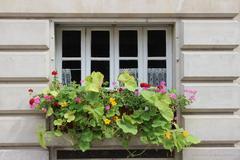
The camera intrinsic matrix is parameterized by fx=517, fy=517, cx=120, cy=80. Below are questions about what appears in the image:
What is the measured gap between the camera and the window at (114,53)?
27.5 ft

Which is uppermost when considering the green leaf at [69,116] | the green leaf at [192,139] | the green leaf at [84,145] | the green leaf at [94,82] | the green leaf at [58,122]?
the green leaf at [94,82]

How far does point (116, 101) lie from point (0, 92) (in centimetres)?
180

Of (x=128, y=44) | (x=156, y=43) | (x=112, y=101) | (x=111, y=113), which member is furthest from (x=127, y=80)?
(x=156, y=43)

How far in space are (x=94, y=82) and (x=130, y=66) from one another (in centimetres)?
103

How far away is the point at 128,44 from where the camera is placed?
8438 millimetres

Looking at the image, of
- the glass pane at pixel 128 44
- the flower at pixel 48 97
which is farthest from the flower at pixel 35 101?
the glass pane at pixel 128 44

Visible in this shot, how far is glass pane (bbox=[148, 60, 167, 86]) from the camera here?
841 centimetres

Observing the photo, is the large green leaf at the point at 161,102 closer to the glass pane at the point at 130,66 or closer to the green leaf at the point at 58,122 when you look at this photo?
the glass pane at the point at 130,66

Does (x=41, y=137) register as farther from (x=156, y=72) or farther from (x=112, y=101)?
(x=156, y=72)

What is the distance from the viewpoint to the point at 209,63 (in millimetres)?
8109

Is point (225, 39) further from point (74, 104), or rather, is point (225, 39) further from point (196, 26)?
point (74, 104)

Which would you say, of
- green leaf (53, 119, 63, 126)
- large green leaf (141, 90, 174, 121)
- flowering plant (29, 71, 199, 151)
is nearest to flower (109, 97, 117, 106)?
flowering plant (29, 71, 199, 151)

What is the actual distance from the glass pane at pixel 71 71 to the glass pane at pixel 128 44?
2.43ft

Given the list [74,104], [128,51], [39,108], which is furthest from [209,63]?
[39,108]
